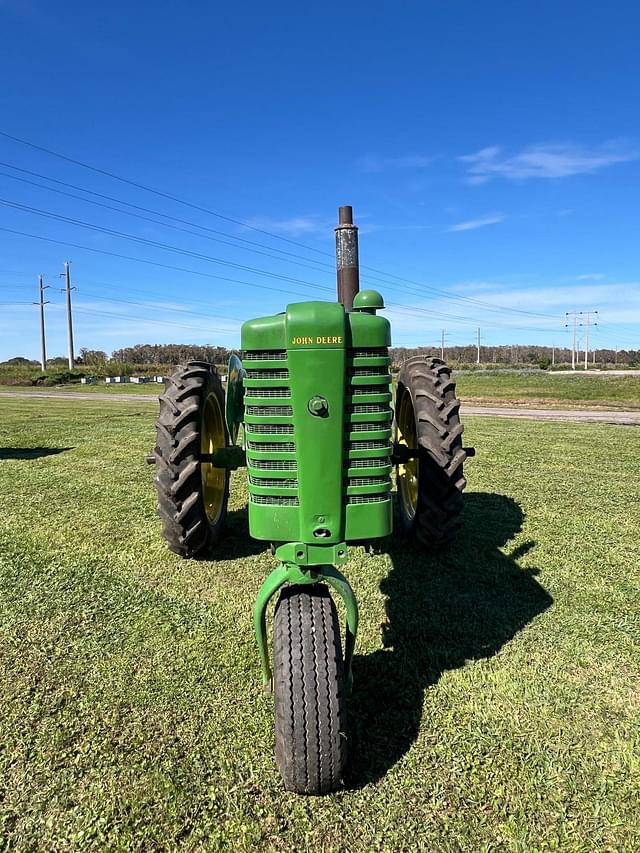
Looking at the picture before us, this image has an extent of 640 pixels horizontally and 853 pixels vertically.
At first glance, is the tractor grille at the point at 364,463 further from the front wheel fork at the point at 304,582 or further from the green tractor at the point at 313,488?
the front wheel fork at the point at 304,582

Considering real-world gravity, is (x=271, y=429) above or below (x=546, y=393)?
above

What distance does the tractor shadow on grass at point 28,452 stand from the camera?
394 inches

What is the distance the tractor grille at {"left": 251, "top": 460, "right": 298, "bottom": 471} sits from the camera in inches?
117

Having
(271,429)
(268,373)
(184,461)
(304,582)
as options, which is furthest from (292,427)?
(184,461)

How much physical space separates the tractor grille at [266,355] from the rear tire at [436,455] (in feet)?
6.36

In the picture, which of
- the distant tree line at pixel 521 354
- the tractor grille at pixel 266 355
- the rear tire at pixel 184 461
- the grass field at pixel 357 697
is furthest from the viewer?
the distant tree line at pixel 521 354

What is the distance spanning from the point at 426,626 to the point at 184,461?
200 centimetres

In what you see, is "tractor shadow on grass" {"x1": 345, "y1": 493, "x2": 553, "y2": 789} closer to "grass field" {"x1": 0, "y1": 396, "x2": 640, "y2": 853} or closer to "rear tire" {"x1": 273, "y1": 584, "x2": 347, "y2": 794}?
"grass field" {"x1": 0, "y1": 396, "x2": 640, "y2": 853}

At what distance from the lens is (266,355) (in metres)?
2.97

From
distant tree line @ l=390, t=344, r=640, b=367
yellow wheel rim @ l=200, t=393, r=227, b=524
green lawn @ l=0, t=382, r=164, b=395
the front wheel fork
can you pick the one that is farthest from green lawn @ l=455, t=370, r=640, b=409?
distant tree line @ l=390, t=344, r=640, b=367

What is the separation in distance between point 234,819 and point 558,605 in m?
2.72

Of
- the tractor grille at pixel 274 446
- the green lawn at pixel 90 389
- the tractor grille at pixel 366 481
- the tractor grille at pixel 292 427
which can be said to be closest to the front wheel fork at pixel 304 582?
the tractor grille at pixel 292 427

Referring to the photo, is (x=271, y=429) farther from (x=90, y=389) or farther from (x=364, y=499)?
(x=90, y=389)

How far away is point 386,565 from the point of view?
5051mm
